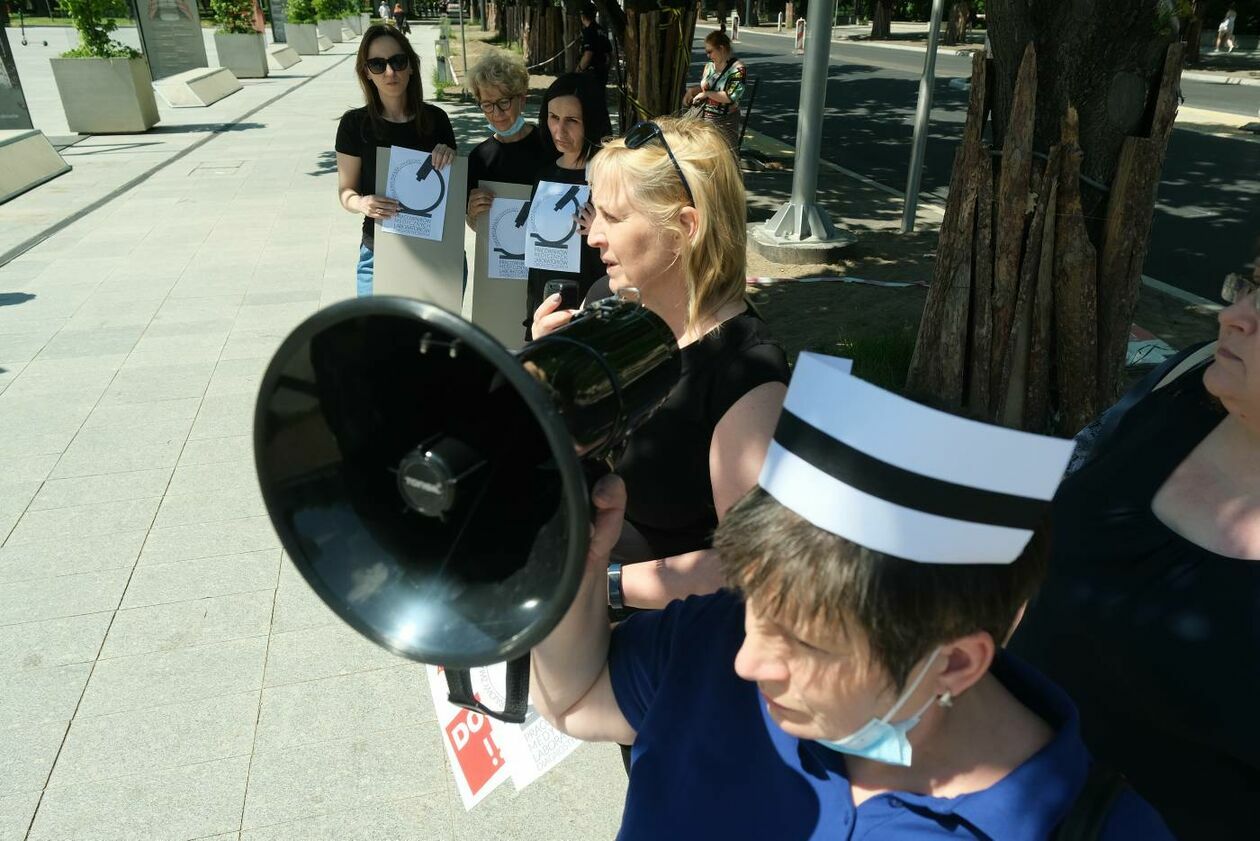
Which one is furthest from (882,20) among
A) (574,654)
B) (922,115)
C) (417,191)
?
(574,654)

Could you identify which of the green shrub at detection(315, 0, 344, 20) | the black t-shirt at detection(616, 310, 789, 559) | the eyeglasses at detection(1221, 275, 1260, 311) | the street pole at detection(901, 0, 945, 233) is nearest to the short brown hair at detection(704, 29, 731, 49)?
the street pole at detection(901, 0, 945, 233)

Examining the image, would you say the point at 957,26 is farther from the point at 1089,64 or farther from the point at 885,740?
the point at 885,740

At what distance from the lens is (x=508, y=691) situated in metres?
1.42

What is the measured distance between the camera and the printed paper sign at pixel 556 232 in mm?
3744

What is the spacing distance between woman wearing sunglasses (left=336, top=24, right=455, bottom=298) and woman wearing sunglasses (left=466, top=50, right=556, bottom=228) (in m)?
0.20

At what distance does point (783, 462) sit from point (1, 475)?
4.59m

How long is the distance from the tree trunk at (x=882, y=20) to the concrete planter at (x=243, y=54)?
2602cm

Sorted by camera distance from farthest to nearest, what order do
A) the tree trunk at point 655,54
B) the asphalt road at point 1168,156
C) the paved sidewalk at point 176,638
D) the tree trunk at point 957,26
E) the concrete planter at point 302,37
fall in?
the tree trunk at point 957,26, the concrete planter at point 302,37, the asphalt road at point 1168,156, the tree trunk at point 655,54, the paved sidewalk at point 176,638

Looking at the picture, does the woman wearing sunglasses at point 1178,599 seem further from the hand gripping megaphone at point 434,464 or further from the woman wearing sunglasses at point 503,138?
the woman wearing sunglasses at point 503,138

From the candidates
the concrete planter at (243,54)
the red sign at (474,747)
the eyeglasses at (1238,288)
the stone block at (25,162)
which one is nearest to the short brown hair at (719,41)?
the stone block at (25,162)

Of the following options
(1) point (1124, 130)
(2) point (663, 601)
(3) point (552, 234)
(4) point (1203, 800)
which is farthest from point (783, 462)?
(1) point (1124, 130)

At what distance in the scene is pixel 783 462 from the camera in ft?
3.41

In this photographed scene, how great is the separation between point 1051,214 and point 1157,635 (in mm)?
2652

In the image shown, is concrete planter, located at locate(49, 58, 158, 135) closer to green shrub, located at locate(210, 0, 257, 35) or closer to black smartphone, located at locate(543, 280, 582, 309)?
green shrub, located at locate(210, 0, 257, 35)
